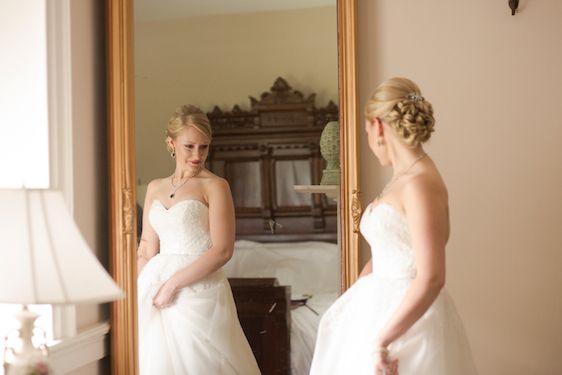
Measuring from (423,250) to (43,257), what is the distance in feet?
2.92

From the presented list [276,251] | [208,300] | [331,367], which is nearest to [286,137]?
[276,251]

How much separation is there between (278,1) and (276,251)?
783 millimetres

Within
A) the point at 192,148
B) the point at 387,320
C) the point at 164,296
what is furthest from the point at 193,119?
the point at 387,320

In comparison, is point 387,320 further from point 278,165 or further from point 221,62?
point 221,62

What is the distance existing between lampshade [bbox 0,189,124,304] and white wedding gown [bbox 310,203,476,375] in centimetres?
63

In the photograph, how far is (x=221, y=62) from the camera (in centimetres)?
243

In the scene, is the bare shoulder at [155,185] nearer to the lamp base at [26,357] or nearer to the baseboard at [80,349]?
the baseboard at [80,349]

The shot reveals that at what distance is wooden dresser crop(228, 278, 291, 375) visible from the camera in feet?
7.76

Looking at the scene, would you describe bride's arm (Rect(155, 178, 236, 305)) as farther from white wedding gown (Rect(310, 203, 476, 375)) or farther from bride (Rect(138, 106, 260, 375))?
white wedding gown (Rect(310, 203, 476, 375))

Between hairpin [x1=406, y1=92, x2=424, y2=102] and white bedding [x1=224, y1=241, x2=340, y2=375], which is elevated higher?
hairpin [x1=406, y1=92, x2=424, y2=102]

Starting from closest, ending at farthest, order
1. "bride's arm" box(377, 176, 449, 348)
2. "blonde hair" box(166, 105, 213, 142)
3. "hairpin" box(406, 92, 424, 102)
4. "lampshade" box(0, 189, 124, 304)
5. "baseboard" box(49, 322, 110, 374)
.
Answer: "lampshade" box(0, 189, 124, 304)
"bride's arm" box(377, 176, 449, 348)
"hairpin" box(406, 92, 424, 102)
"baseboard" box(49, 322, 110, 374)
"blonde hair" box(166, 105, 213, 142)

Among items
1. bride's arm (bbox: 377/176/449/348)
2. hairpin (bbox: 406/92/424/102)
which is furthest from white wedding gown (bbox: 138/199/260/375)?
hairpin (bbox: 406/92/424/102)

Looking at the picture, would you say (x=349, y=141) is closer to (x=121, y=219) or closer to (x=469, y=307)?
(x=469, y=307)

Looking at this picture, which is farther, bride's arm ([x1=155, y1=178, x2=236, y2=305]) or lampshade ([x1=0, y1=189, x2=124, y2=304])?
bride's arm ([x1=155, y1=178, x2=236, y2=305])
